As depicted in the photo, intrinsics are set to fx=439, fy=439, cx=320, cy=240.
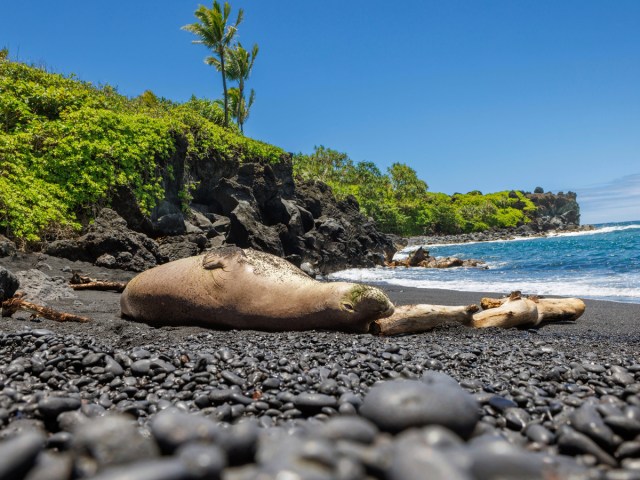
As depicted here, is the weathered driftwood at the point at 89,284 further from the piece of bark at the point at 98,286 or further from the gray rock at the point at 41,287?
the gray rock at the point at 41,287

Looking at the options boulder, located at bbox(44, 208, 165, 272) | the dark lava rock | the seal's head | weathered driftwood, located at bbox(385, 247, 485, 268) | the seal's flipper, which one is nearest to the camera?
the seal's head

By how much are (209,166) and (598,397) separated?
22.4m

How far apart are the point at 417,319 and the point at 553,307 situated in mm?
3178

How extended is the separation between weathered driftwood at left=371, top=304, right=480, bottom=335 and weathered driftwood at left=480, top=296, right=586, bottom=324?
128 cm

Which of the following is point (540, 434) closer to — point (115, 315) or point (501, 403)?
point (501, 403)

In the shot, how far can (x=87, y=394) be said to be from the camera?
10.5 ft

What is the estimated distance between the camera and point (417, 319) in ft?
21.2

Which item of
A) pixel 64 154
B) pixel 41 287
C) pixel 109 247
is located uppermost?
pixel 64 154

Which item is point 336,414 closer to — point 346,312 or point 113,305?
point 346,312

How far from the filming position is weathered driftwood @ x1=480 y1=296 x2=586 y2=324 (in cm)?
A: 785

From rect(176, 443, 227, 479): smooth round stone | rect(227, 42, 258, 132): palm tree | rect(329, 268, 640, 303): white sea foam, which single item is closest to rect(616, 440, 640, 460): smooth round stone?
rect(176, 443, 227, 479): smooth round stone

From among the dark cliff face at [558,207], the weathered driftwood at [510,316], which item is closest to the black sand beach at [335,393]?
the weathered driftwood at [510,316]

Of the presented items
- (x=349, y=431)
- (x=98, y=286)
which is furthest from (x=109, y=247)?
(x=349, y=431)

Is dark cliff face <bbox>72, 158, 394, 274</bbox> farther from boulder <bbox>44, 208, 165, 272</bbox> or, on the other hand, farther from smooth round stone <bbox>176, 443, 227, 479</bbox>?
smooth round stone <bbox>176, 443, 227, 479</bbox>
